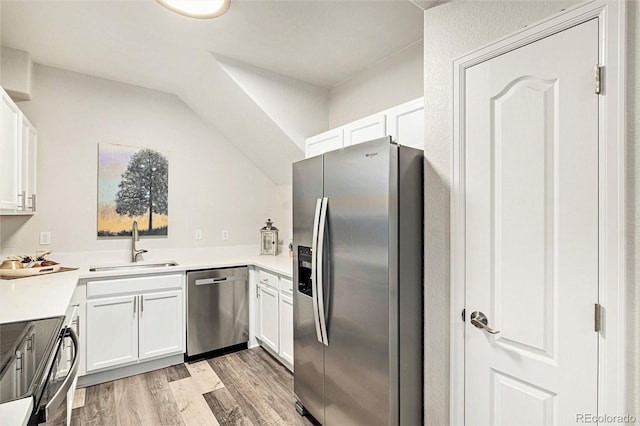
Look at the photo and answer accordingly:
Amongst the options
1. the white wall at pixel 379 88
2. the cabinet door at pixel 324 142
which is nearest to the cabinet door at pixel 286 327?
the cabinet door at pixel 324 142

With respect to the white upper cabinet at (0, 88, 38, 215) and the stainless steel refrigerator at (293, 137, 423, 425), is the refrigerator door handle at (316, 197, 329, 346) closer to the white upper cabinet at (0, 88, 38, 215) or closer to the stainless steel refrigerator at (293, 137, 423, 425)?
the stainless steel refrigerator at (293, 137, 423, 425)

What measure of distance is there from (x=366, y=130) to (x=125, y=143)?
241 centimetres

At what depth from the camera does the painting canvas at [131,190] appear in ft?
10.2

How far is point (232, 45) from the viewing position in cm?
253

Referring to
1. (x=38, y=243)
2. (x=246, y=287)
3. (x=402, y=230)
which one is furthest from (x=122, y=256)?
(x=402, y=230)

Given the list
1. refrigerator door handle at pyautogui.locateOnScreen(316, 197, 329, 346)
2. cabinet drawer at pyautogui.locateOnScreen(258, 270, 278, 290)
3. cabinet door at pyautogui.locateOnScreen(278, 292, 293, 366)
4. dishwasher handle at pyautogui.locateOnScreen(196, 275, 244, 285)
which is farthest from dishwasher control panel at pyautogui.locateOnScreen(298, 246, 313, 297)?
dishwasher handle at pyautogui.locateOnScreen(196, 275, 244, 285)

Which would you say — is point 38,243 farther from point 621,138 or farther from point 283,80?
point 621,138

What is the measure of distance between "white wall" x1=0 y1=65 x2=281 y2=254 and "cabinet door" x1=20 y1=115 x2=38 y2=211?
0.56ft

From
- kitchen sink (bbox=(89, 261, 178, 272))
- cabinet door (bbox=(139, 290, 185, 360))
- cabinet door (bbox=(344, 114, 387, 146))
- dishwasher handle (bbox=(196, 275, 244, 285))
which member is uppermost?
cabinet door (bbox=(344, 114, 387, 146))

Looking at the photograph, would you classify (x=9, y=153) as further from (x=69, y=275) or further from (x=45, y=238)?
(x=45, y=238)

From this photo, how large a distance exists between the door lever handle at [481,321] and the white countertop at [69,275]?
144 cm

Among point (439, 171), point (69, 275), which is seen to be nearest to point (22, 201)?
point (69, 275)

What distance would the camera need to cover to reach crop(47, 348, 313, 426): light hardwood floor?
2137 mm

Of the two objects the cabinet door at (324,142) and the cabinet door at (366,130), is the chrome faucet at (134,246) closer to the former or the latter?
the cabinet door at (324,142)
